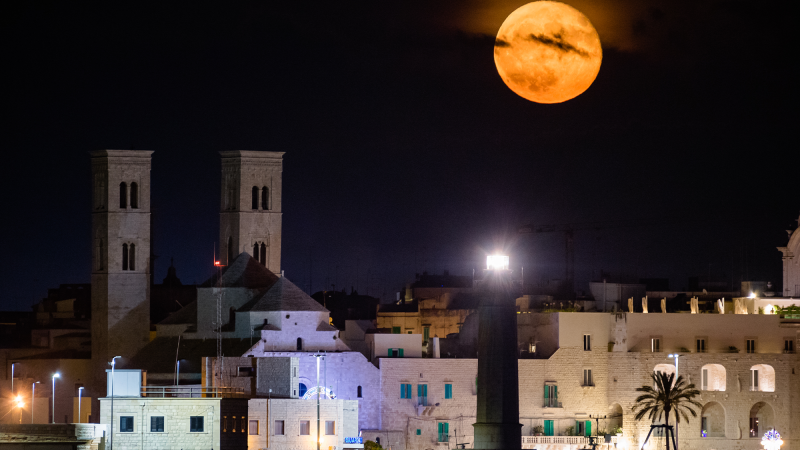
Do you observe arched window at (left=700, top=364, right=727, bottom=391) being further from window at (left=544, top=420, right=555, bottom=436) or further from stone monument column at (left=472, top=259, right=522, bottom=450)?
stone monument column at (left=472, top=259, right=522, bottom=450)

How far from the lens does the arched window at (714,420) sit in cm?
7856

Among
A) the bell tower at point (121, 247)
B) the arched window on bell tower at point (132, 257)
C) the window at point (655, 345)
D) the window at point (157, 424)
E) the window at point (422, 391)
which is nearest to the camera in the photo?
the window at point (157, 424)

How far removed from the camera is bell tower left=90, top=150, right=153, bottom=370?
8725cm

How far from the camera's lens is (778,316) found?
79250mm

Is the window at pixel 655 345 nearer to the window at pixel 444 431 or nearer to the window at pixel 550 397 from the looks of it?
the window at pixel 550 397

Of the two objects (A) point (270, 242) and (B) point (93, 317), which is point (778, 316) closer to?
(A) point (270, 242)

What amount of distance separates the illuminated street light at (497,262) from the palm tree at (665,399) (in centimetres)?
1559

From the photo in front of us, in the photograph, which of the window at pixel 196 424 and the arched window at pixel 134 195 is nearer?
the window at pixel 196 424

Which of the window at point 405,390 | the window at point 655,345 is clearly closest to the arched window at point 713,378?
the window at point 655,345

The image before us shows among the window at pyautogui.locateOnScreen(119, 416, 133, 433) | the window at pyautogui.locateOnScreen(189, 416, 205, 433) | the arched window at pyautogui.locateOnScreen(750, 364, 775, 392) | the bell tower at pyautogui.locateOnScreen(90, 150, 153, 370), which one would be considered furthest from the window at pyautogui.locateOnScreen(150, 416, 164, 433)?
the arched window at pyautogui.locateOnScreen(750, 364, 775, 392)

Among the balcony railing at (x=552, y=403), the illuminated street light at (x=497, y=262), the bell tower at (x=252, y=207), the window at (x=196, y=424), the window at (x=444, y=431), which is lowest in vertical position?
the window at (x=444, y=431)

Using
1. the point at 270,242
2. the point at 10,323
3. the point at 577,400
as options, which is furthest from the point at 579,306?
the point at 10,323

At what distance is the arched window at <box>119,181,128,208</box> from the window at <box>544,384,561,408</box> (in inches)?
1083

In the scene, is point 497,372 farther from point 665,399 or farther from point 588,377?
point 588,377
